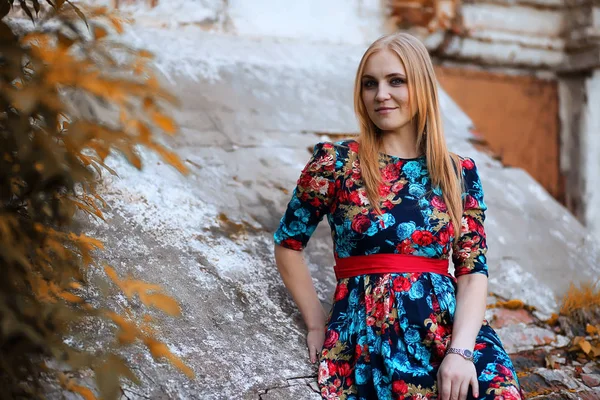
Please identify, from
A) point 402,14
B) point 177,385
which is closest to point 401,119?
point 177,385

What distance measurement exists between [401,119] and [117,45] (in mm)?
1127

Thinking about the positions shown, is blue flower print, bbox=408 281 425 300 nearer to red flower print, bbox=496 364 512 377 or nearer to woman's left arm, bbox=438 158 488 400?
woman's left arm, bbox=438 158 488 400

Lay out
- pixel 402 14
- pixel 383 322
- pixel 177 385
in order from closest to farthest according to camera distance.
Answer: pixel 177 385 < pixel 383 322 < pixel 402 14

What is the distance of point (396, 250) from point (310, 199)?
12.7 inches

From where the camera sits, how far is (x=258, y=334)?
2023 mm

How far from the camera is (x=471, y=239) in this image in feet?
6.77

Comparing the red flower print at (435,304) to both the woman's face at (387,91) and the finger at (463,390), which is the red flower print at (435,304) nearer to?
the finger at (463,390)

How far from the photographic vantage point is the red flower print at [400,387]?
5.99ft

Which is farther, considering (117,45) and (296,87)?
(296,87)

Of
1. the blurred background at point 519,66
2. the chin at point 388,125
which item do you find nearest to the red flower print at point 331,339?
the chin at point 388,125

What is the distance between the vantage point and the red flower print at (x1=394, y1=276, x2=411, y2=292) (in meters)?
1.97

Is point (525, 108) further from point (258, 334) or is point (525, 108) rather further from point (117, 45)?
point (117, 45)

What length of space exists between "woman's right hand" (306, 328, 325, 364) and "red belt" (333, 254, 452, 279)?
0.67 ft

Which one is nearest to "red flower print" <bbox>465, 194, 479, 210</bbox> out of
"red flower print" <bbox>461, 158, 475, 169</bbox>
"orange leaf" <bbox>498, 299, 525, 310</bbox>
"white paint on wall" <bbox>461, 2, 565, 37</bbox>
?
"red flower print" <bbox>461, 158, 475, 169</bbox>
